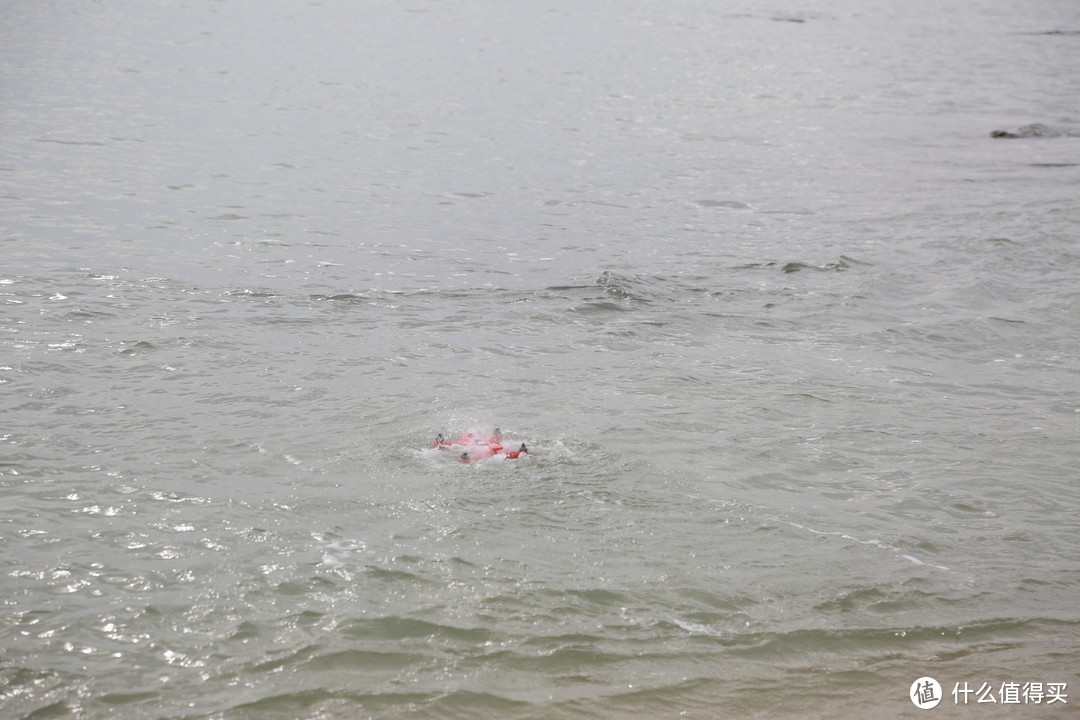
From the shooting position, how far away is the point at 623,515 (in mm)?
7184

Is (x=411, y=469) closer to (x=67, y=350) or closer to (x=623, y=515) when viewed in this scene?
(x=623, y=515)

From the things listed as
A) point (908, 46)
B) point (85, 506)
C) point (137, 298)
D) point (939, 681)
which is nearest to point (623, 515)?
point (939, 681)

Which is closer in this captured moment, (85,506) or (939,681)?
(939,681)

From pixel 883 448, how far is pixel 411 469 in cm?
368

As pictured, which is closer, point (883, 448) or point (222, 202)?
point (883, 448)

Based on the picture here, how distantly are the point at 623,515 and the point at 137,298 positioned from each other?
6.34m

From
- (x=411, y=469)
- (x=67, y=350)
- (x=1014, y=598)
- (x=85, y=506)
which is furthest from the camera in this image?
(x=67, y=350)

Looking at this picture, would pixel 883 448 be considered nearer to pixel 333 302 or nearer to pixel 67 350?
pixel 333 302

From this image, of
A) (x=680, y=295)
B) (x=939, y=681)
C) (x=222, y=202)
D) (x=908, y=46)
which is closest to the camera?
(x=939, y=681)

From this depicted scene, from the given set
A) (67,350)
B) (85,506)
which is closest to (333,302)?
(67,350)

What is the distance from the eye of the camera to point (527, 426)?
845cm

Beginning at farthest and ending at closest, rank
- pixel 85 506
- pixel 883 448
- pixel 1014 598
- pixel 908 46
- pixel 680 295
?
pixel 908 46 < pixel 680 295 < pixel 883 448 < pixel 85 506 < pixel 1014 598

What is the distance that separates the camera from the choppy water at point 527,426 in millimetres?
5758

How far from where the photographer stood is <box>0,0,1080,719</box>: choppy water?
18.9 feet
